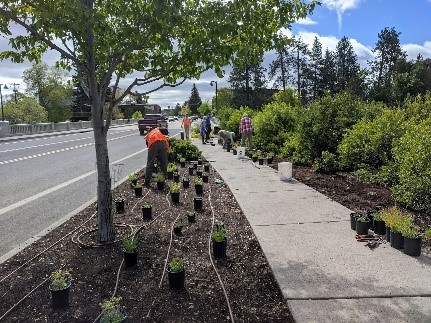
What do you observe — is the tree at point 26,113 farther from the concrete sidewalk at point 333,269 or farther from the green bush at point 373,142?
the concrete sidewalk at point 333,269

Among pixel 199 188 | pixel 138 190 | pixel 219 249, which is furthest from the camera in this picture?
pixel 199 188

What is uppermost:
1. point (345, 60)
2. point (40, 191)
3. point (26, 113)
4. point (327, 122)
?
point (345, 60)

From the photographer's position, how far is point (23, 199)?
9.04 metres

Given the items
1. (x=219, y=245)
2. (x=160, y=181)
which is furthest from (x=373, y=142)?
(x=219, y=245)

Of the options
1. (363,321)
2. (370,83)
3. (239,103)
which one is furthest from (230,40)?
(370,83)

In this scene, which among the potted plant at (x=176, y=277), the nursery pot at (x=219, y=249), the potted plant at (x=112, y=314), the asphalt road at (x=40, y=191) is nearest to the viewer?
the potted plant at (x=112, y=314)

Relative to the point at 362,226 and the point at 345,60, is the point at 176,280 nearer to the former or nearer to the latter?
the point at 362,226

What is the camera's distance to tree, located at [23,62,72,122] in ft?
274

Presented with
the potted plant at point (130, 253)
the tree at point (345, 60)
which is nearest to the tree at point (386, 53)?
the tree at point (345, 60)

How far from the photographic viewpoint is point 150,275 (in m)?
4.33

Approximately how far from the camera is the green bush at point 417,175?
671cm

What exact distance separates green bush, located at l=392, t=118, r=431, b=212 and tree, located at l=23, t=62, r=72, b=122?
277 feet

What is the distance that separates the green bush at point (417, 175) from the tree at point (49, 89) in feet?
277

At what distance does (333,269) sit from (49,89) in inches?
3525
